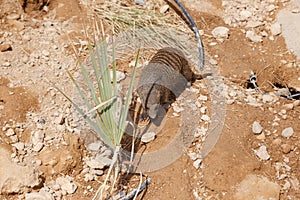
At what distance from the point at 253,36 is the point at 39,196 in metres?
2.11

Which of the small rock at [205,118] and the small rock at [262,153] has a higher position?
the small rock at [205,118]

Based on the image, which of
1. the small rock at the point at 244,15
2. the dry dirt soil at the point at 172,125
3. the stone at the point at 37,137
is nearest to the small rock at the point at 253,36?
the dry dirt soil at the point at 172,125

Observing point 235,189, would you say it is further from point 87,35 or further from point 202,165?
point 87,35

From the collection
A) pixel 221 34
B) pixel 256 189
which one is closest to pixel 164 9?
pixel 221 34

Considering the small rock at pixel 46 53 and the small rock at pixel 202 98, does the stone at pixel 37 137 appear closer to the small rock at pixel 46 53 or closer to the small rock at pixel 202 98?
the small rock at pixel 46 53

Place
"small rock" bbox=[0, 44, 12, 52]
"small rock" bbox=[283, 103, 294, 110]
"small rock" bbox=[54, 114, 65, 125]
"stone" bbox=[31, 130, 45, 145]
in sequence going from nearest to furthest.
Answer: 1. "stone" bbox=[31, 130, 45, 145]
2. "small rock" bbox=[54, 114, 65, 125]
3. "small rock" bbox=[283, 103, 294, 110]
4. "small rock" bbox=[0, 44, 12, 52]

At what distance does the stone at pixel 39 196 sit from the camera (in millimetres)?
2861

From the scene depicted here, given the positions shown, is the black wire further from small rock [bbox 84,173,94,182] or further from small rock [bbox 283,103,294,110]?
small rock [bbox 84,173,94,182]

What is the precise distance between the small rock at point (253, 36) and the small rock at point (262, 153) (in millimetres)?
1088

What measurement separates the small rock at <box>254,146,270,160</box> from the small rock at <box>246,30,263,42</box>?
3.57 feet

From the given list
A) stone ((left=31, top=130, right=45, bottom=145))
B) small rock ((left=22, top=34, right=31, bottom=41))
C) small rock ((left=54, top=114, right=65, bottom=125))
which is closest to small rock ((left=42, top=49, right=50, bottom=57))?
small rock ((left=22, top=34, right=31, bottom=41))

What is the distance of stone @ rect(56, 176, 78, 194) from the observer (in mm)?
2926

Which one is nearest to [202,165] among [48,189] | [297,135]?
[297,135]

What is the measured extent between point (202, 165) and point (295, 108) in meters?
0.86
